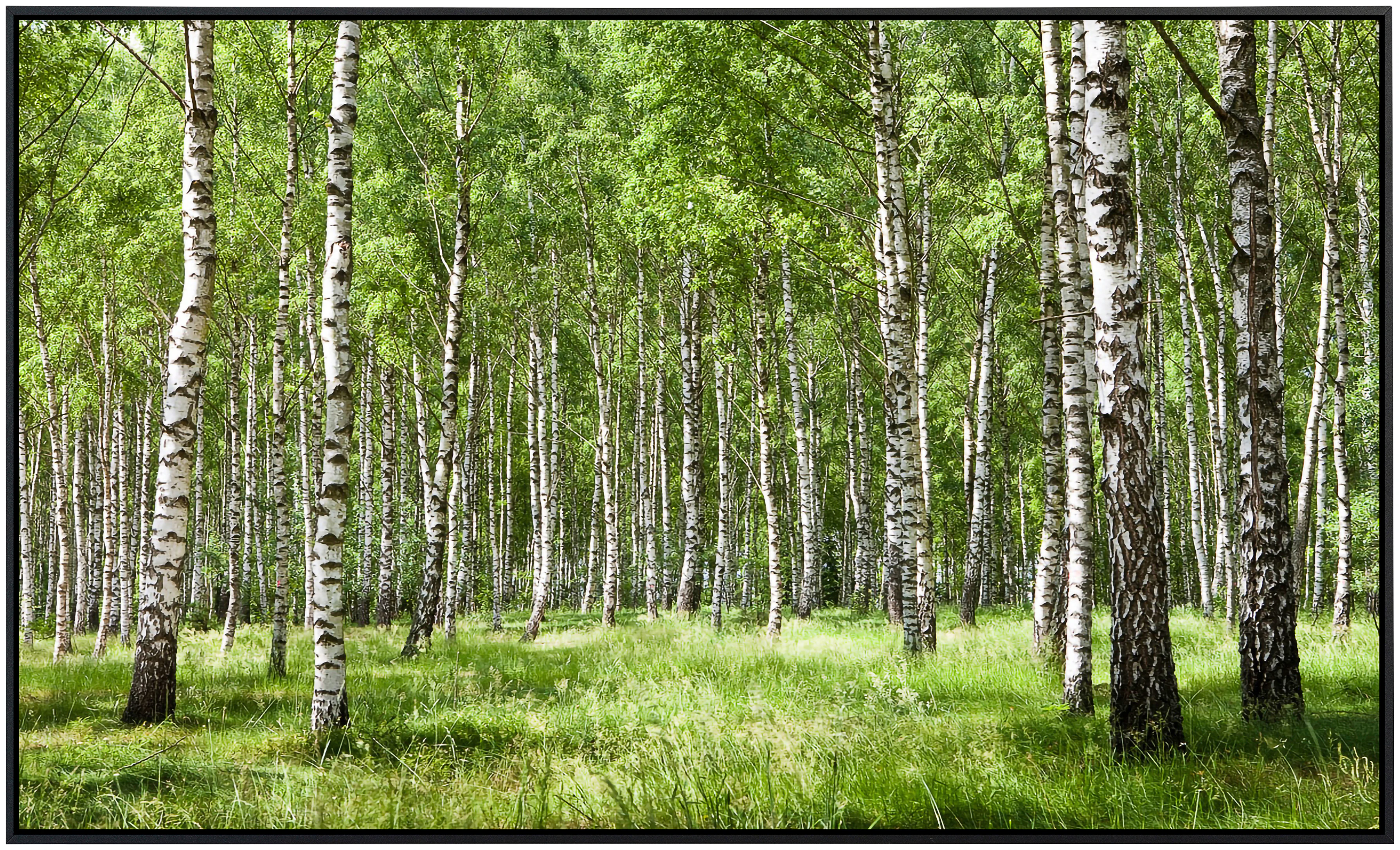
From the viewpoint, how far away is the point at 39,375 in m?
13.7

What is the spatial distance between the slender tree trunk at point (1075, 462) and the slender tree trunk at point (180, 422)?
5.91m

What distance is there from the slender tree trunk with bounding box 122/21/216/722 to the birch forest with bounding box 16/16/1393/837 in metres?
0.03

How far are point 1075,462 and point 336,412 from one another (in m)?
4.98

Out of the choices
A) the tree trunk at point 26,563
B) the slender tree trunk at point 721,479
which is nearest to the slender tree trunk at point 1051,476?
the slender tree trunk at point 721,479

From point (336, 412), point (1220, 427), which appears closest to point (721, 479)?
point (1220, 427)

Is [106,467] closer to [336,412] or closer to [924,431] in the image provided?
[336,412]

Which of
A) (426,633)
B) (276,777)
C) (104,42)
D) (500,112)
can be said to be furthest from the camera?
(500,112)

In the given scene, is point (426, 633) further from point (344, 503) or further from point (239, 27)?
point (239, 27)

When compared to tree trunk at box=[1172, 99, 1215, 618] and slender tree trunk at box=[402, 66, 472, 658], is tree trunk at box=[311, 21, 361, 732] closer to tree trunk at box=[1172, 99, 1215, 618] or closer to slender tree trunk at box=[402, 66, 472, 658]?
slender tree trunk at box=[402, 66, 472, 658]

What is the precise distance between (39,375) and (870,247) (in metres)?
14.1

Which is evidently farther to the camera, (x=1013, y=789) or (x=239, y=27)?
(x=239, y=27)

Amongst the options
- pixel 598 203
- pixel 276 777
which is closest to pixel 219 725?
pixel 276 777

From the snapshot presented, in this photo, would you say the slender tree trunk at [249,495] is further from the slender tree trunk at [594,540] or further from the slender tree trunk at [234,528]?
the slender tree trunk at [594,540]

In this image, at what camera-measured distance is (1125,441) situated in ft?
13.4
